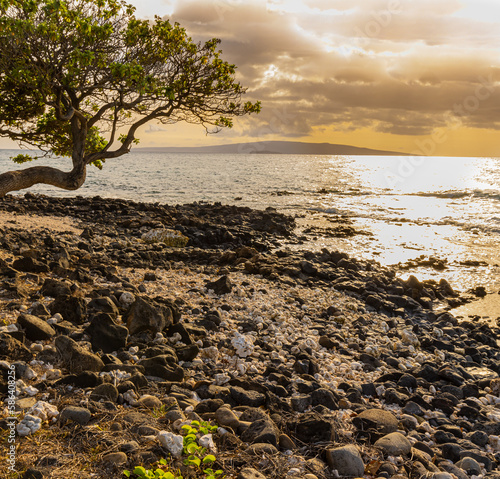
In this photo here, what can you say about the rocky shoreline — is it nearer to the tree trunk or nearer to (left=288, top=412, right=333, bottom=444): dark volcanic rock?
(left=288, top=412, right=333, bottom=444): dark volcanic rock

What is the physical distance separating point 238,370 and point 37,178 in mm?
7904

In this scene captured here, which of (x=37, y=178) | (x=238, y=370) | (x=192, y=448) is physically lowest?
(x=238, y=370)

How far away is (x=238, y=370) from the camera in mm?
7305

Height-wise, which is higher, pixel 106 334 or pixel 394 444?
pixel 106 334

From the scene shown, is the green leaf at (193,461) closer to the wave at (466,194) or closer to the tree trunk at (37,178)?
the tree trunk at (37,178)

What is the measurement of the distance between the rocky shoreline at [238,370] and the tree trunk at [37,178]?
1.78m

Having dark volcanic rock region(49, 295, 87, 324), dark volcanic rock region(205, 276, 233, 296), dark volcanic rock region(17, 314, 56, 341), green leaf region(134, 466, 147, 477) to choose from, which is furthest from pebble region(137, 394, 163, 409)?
dark volcanic rock region(205, 276, 233, 296)

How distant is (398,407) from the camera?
6.99m

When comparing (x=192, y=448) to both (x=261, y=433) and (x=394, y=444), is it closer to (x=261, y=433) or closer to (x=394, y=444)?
(x=261, y=433)

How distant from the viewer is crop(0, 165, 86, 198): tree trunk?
35.3 feet

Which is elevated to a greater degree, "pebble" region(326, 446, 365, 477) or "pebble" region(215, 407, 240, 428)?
"pebble" region(215, 407, 240, 428)

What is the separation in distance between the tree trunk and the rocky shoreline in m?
1.78

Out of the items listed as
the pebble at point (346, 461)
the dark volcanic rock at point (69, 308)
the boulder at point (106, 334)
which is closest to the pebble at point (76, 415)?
the boulder at point (106, 334)

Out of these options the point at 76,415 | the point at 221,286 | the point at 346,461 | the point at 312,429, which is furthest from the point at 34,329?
the point at 221,286
